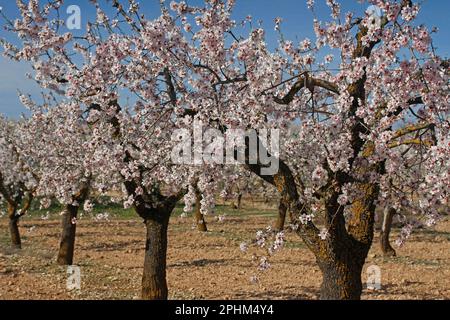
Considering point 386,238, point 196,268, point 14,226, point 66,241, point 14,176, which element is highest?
point 14,176

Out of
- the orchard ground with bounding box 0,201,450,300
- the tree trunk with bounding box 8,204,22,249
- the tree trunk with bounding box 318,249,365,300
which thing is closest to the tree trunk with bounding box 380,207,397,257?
the orchard ground with bounding box 0,201,450,300

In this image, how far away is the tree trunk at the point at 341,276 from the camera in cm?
733

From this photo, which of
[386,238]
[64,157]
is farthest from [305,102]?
[386,238]

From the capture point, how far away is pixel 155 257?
446 inches

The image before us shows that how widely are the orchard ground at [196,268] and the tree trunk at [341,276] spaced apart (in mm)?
5711

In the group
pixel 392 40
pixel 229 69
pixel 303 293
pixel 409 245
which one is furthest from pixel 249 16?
pixel 409 245

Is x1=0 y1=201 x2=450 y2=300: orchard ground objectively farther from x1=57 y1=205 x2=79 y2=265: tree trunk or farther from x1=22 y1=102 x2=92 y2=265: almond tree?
x1=22 y1=102 x2=92 y2=265: almond tree

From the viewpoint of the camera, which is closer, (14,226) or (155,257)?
(155,257)

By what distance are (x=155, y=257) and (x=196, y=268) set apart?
6.29 meters

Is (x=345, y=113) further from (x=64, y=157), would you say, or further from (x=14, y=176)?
(x=14, y=176)

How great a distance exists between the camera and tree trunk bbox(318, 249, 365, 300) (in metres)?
7.33

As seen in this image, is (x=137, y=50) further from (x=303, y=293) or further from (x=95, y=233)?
(x=95, y=233)

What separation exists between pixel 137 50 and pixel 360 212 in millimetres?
3992

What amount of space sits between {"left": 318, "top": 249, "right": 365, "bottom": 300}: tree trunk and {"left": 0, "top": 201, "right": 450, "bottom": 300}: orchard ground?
571cm
